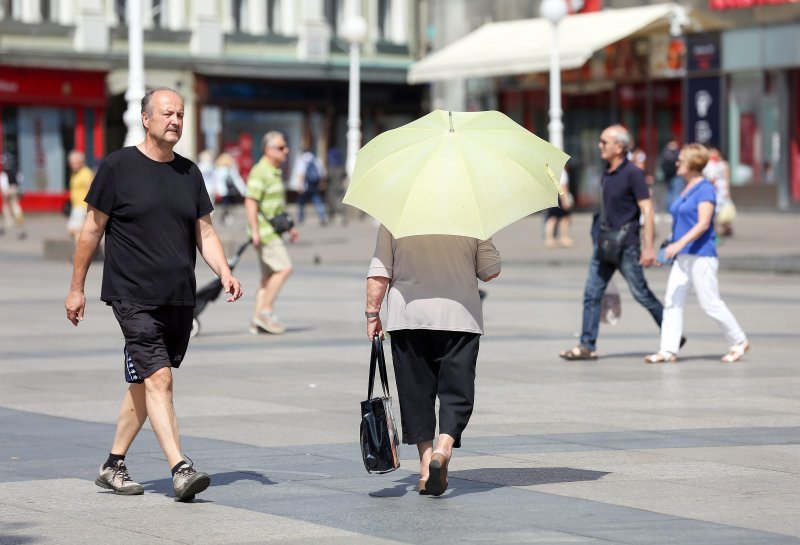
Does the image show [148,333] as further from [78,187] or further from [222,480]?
[78,187]

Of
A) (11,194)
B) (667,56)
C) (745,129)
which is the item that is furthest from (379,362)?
(667,56)

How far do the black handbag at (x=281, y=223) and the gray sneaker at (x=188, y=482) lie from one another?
7861 mm

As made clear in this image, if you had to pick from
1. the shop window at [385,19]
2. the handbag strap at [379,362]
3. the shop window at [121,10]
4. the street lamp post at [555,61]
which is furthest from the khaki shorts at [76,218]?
the shop window at [385,19]

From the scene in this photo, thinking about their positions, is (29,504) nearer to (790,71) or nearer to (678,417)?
(678,417)

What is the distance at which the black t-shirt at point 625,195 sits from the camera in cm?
1346

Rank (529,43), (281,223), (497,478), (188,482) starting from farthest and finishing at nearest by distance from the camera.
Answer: (529,43) → (281,223) → (497,478) → (188,482)

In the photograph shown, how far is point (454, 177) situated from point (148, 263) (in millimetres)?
1416

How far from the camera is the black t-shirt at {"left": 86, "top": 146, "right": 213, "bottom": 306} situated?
7988 mm

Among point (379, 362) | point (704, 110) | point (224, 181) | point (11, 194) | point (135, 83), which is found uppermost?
point (135, 83)

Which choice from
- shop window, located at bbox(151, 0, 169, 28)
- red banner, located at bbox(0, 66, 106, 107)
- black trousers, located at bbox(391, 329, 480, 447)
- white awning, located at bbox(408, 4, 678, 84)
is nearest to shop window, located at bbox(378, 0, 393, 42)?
white awning, located at bbox(408, 4, 678, 84)

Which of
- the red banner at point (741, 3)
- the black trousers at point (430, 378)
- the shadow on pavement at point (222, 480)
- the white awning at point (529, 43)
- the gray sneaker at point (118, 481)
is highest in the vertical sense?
the red banner at point (741, 3)

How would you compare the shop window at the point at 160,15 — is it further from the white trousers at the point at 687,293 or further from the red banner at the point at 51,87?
the white trousers at the point at 687,293

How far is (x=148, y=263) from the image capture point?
800 cm

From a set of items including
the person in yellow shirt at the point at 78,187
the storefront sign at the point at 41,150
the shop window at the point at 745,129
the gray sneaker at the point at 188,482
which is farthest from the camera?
the storefront sign at the point at 41,150
